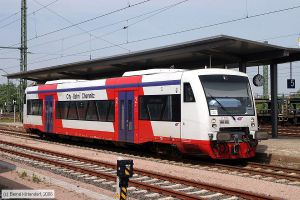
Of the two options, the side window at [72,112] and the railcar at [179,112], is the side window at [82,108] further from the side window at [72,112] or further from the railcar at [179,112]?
the side window at [72,112]

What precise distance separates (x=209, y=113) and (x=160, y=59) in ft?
26.5

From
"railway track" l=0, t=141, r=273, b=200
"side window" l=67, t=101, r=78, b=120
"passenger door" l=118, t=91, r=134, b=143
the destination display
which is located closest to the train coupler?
"railway track" l=0, t=141, r=273, b=200

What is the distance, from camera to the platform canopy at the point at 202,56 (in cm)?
1680

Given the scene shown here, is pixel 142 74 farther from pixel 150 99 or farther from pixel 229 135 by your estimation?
pixel 229 135

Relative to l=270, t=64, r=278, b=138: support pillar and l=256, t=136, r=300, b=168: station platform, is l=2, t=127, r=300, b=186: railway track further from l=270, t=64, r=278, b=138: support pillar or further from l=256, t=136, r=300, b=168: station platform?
l=270, t=64, r=278, b=138: support pillar

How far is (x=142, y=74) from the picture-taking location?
16297mm

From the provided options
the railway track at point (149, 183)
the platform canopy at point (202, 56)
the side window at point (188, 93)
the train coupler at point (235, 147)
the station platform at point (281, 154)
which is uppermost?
the platform canopy at point (202, 56)

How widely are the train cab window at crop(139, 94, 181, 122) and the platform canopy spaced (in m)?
3.09

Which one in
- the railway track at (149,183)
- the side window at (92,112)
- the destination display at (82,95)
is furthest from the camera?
the side window at (92,112)

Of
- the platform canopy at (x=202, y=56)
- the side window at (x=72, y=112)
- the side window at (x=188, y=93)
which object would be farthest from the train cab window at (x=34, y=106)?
the side window at (x=188, y=93)

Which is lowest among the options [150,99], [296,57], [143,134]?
[143,134]

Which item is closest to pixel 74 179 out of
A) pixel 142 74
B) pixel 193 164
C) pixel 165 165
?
pixel 165 165

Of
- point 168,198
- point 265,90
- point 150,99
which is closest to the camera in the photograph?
point 168,198

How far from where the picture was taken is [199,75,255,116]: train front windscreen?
44.0ft
